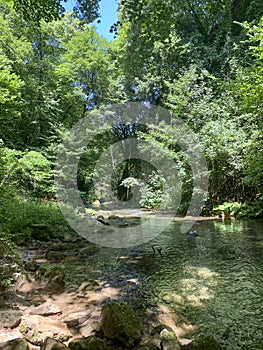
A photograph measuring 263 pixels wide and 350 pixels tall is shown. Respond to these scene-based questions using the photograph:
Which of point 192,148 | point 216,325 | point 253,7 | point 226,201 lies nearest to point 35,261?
point 216,325

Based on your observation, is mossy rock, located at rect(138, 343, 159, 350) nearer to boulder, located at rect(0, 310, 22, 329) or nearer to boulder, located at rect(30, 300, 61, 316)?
boulder, located at rect(30, 300, 61, 316)

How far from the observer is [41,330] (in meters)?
2.45

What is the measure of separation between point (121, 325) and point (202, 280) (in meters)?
1.89

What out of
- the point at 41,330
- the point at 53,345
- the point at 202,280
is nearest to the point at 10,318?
the point at 41,330

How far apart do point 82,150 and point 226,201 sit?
7729mm

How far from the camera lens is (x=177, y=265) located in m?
4.68

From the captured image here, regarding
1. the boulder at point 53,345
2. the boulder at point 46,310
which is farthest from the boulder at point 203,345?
the boulder at point 46,310

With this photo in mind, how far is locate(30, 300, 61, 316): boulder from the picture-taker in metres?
2.88

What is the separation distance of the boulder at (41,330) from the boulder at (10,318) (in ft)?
0.20

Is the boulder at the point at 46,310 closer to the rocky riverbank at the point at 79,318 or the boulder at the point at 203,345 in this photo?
the rocky riverbank at the point at 79,318

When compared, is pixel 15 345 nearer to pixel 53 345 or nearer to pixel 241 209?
pixel 53 345

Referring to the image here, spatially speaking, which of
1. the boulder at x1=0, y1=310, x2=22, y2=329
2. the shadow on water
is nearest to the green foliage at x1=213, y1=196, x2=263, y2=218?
the shadow on water

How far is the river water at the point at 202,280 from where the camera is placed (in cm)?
277

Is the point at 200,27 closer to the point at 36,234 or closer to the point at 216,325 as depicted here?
the point at 36,234
